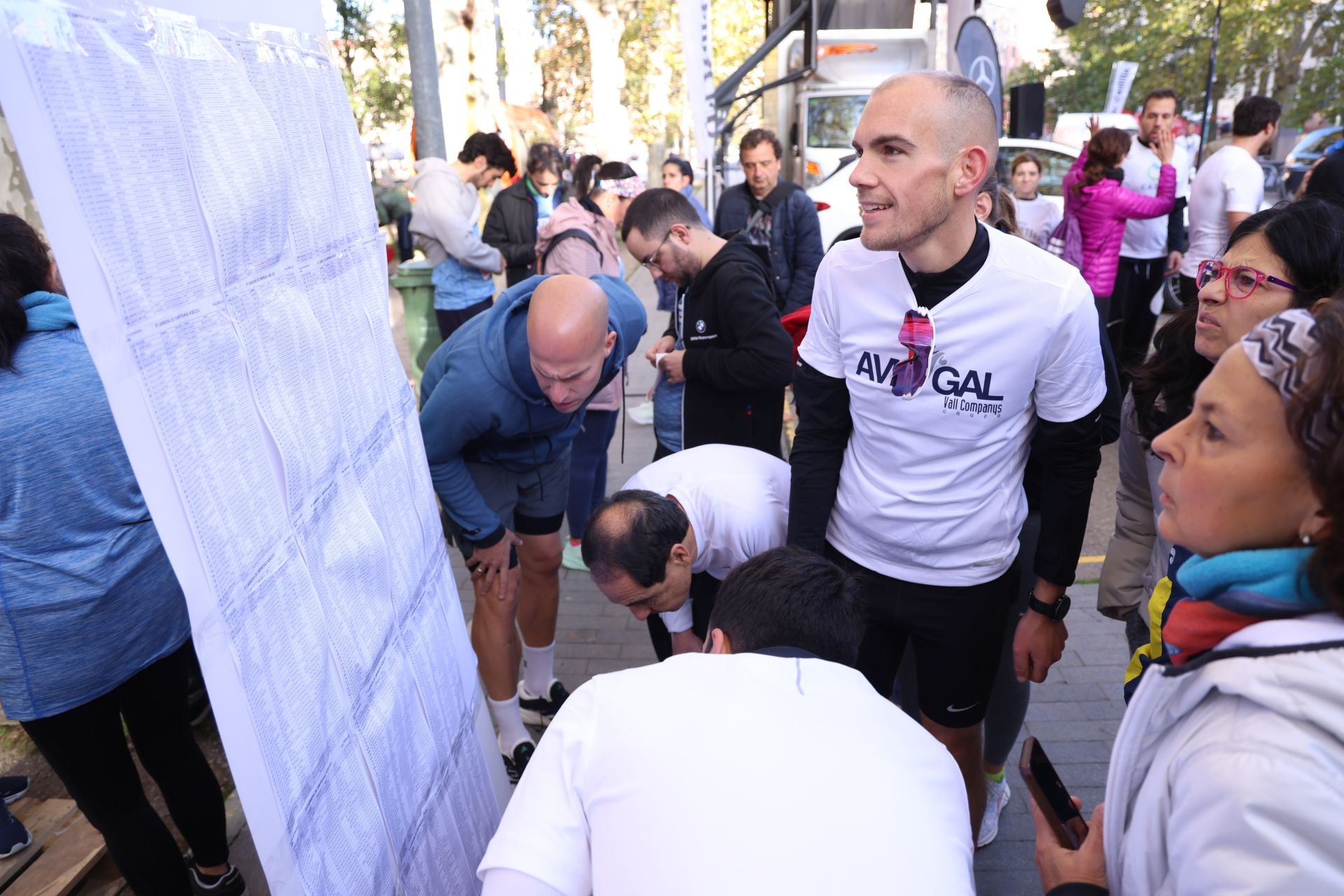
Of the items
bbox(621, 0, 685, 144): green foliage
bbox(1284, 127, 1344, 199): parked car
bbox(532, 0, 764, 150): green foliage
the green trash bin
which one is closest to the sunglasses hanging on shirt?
the green trash bin

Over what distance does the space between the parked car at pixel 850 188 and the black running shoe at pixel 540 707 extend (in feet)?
23.2

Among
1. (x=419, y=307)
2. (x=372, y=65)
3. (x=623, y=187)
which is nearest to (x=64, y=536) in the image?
(x=623, y=187)

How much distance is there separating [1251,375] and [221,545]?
116 centimetres

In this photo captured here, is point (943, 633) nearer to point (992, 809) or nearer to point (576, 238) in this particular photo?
point (992, 809)

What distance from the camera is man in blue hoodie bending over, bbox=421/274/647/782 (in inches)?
98.0

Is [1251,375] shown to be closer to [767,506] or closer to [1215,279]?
[1215,279]

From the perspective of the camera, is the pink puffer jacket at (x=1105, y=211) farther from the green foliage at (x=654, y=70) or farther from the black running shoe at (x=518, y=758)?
the green foliage at (x=654, y=70)

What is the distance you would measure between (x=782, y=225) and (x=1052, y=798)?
411 cm

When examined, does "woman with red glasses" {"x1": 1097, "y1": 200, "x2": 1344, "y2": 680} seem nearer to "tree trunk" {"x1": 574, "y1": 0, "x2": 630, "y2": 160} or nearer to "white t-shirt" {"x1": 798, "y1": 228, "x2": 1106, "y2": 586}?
"white t-shirt" {"x1": 798, "y1": 228, "x2": 1106, "y2": 586}

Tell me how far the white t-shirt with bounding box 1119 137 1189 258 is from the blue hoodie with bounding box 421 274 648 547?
4.04m

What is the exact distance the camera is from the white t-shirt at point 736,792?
1.10 metres

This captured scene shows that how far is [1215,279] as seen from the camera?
5.87ft

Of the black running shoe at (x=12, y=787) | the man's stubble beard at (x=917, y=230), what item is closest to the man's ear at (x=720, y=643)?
the man's stubble beard at (x=917, y=230)

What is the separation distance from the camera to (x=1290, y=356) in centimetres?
94
